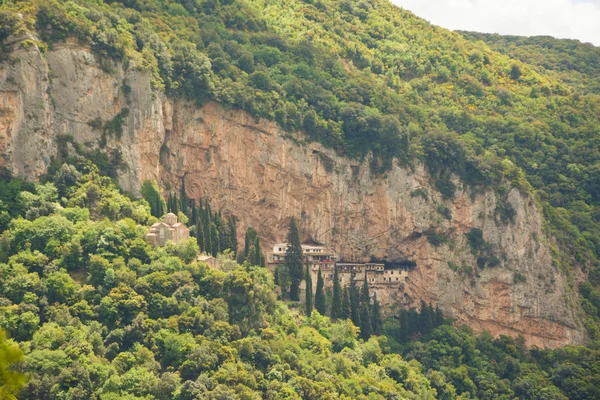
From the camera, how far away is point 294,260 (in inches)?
3009

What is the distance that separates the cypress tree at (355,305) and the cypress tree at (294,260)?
3992mm

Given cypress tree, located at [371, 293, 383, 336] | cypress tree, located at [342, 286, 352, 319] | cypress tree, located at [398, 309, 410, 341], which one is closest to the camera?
cypress tree, located at [342, 286, 352, 319]

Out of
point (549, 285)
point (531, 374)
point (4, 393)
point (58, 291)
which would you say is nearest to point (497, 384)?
point (531, 374)

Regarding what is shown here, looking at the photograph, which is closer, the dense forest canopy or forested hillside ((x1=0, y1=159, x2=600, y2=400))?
forested hillside ((x1=0, y1=159, x2=600, y2=400))

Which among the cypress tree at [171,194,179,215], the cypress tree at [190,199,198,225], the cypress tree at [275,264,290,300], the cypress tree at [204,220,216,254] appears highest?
the cypress tree at [171,194,179,215]

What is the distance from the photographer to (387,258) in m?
83.8

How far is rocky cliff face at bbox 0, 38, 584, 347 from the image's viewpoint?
264 ft

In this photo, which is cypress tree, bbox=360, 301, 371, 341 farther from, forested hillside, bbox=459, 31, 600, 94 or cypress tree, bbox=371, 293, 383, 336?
forested hillside, bbox=459, 31, 600, 94

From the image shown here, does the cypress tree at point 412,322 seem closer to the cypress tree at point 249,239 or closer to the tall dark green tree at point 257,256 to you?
the tall dark green tree at point 257,256

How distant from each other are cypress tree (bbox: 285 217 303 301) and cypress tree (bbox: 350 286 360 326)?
399 cm

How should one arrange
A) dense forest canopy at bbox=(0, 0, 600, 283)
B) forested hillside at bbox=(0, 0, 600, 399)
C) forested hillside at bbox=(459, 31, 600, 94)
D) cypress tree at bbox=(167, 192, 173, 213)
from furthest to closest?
forested hillside at bbox=(459, 31, 600, 94)
dense forest canopy at bbox=(0, 0, 600, 283)
cypress tree at bbox=(167, 192, 173, 213)
forested hillside at bbox=(0, 0, 600, 399)

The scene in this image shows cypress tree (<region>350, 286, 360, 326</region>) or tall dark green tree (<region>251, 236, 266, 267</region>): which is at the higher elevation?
tall dark green tree (<region>251, 236, 266, 267</region>)

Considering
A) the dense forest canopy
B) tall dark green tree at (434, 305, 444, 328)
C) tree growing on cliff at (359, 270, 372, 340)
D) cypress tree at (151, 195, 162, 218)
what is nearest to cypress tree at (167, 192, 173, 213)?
cypress tree at (151, 195, 162, 218)

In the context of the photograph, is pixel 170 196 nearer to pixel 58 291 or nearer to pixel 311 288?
pixel 311 288
